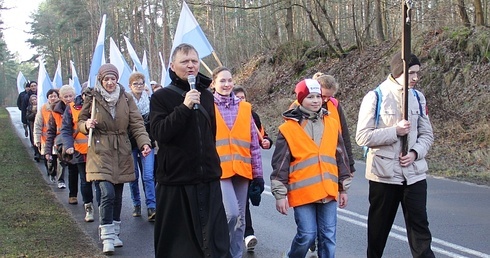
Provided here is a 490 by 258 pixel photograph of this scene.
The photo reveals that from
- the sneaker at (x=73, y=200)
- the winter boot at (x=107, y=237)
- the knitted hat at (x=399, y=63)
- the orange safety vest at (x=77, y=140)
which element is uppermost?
the knitted hat at (x=399, y=63)

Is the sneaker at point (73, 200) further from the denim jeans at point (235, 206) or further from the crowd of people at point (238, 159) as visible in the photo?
the denim jeans at point (235, 206)

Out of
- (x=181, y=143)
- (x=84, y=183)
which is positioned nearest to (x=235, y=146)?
(x=181, y=143)

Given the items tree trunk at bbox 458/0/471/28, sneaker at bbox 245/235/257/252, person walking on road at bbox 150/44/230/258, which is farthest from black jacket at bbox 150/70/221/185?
tree trunk at bbox 458/0/471/28

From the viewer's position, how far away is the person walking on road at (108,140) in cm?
657

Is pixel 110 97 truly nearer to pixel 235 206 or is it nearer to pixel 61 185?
pixel 235 206

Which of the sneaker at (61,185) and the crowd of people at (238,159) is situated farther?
the sneaker at (61,185)

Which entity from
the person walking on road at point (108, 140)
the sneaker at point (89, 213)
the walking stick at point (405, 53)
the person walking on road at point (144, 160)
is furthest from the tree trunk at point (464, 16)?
the person walking on road at point (108, 140)

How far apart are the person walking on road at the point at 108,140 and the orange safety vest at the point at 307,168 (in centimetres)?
205

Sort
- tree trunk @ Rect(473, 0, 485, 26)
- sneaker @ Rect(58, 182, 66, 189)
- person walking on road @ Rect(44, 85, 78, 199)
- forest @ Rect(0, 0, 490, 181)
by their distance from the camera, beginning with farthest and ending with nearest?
tree trunk @ Rect(473, 0, 485, 26) → forest @ Rect(0, 0, 490, 181) → sneaker @ Rect(58, 182, 66, 189) → person walking on road @ Rect(44, 85, 78, 199)

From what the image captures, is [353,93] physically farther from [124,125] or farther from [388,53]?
[124,125]

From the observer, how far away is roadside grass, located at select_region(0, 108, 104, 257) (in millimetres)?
6516

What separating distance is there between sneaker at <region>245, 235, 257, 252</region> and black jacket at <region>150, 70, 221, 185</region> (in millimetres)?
2504

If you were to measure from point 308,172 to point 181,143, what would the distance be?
1.32 m

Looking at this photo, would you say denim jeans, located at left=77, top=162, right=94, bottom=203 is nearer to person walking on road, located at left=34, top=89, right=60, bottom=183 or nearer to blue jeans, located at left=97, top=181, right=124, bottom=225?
blue jeans, located at left=97, top=181, right=124, bottom=225
